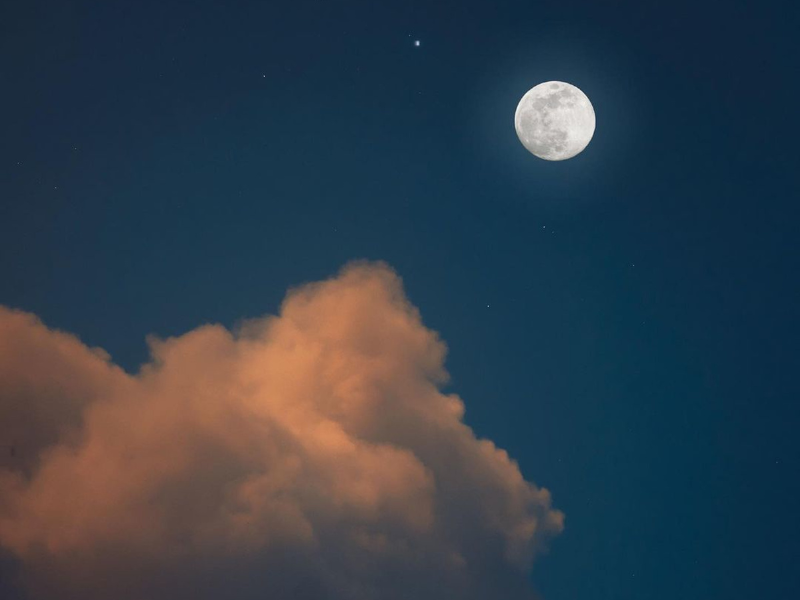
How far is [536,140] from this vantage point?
76.1 m

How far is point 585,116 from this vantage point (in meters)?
74.9

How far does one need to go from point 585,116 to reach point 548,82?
3.01 meters

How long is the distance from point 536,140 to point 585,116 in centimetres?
330

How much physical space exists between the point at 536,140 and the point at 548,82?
3570 mm

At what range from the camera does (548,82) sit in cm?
7494
